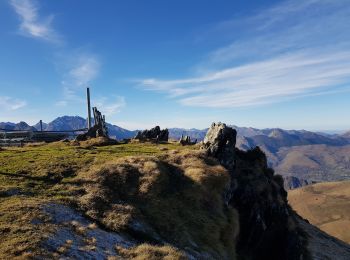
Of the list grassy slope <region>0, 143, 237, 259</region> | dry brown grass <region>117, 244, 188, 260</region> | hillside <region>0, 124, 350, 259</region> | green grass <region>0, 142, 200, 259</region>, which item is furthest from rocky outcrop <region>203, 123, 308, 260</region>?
dry brown grass <region>117, 244, 188, 260</region>

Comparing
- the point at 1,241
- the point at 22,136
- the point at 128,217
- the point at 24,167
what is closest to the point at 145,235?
the point at 128,217

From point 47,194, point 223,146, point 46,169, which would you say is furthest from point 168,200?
point 223,146

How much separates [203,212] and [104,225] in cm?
1077

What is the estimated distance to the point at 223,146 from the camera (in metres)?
48.9

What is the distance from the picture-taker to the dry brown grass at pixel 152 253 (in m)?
25.5

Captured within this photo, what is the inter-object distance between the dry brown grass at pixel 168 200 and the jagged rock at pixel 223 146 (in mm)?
3721

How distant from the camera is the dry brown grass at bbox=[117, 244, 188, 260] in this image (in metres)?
25.5

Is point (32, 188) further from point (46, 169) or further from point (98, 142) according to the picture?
point (98, 142)

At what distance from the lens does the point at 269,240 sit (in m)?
49.6

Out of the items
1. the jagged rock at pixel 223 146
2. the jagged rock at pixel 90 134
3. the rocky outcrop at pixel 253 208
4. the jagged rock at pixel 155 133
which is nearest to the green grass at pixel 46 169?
the jagged rock at pixel 223 146

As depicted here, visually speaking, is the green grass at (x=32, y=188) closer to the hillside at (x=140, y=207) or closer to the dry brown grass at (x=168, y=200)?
the hillside at (x=140, y=207)

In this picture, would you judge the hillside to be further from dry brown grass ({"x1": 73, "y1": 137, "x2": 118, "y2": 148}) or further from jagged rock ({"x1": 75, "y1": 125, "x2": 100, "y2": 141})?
jagged rock ({"x1": 75, "y1": 125, "x2": 100, "y2": 141})

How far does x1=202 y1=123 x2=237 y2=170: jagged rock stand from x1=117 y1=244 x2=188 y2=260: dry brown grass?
72.5ft

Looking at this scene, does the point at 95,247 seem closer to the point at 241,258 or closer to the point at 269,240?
the point at 241,258
